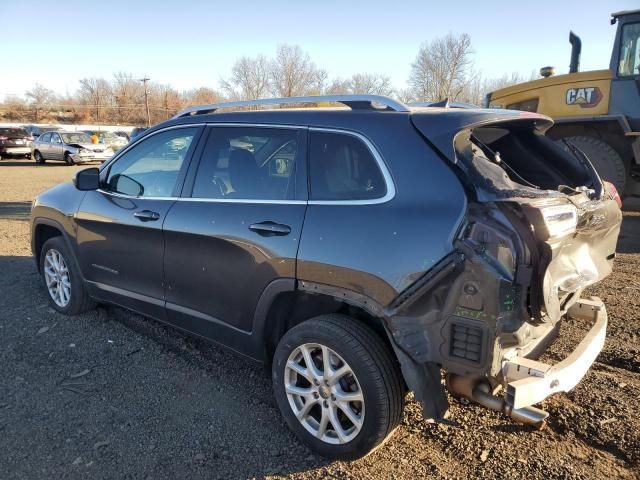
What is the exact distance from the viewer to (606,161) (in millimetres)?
7961

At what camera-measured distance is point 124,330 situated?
169 inches

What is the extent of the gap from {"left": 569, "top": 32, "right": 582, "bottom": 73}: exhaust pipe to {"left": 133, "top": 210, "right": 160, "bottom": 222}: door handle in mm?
8306

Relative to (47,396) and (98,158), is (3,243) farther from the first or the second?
(98,158)

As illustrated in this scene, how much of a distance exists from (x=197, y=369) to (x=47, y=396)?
970mm

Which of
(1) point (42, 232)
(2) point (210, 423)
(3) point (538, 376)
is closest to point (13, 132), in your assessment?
(1) point (42, 232)

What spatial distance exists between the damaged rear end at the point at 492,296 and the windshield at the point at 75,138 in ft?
83.4

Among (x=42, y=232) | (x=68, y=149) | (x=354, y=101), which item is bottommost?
(x=42, y=232)

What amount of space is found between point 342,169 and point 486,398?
53.8 inches

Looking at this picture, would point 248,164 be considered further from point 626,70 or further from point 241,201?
point 626,70

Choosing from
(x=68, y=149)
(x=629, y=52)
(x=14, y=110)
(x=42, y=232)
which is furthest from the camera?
(x=14, y=110)

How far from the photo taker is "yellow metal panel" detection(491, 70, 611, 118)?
8117 millimetres

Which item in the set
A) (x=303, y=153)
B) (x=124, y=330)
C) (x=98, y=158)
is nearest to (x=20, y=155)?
(x=98, y=158)

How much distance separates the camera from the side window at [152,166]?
3.57m

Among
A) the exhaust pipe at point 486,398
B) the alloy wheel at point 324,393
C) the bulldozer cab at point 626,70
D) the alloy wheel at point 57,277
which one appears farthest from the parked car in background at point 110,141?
the exhaust pipe at point 486,398
